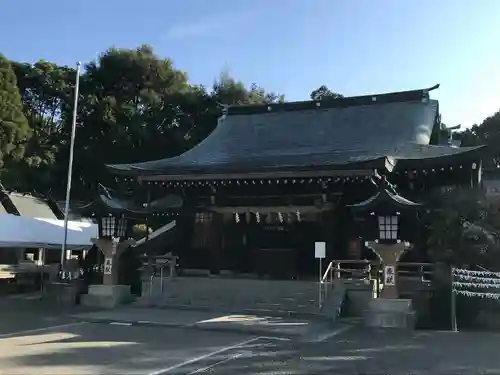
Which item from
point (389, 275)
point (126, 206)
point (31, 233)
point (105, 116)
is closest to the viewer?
point (389, 275)

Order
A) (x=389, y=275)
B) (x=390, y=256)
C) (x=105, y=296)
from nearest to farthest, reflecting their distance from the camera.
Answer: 1. (x=389, y=275)
2. (x=390, y=256)
3. (x=105, y=296)

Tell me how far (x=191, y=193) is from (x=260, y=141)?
13.3 feet

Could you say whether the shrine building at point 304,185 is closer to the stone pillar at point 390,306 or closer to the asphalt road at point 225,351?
the stone pillar at point 390,306

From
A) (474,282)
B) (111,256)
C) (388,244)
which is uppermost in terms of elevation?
(388,244)

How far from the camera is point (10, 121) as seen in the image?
2634cm

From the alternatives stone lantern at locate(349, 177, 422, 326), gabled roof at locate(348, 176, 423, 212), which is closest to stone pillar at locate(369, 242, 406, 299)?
stone lantern at locate(349, 177, 422, 326)

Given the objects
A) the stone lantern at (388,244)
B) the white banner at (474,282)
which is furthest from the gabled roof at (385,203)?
the white banner at (474,282)

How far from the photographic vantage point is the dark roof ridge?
20.8 metres

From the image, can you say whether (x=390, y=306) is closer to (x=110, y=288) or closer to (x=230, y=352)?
(x=230, y=352)

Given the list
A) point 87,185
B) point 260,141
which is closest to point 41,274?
point 260,141

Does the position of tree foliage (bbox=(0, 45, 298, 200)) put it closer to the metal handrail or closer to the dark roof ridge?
the dark roof ridge

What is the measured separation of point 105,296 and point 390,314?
327 inches

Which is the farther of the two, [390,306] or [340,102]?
[340,102]

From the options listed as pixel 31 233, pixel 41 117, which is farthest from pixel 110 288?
pixel 41 117
